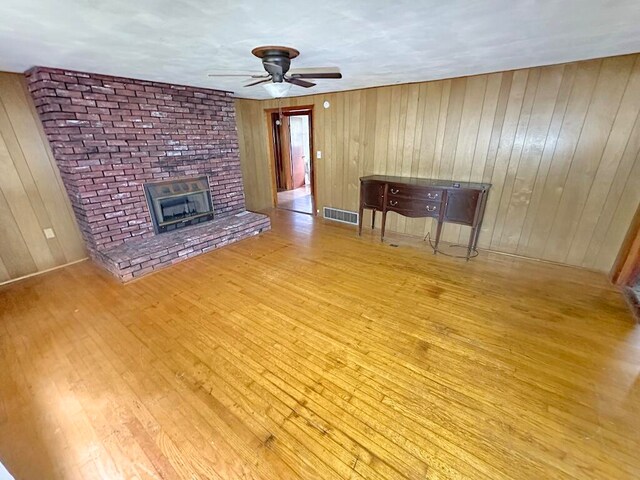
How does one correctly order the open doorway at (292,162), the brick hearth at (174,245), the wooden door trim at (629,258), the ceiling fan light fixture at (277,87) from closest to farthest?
the ceiling fan light fixture at (277,87) < the wooden door trim at (629,258) < the brick hearth at (174,245) < the open doorway at (292,162)

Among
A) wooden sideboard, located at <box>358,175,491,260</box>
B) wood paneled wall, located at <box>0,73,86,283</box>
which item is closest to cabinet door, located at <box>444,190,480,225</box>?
wooden sideboard, located at <box>358,175,491,260</box>

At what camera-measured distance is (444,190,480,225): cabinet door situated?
3125 millimetres

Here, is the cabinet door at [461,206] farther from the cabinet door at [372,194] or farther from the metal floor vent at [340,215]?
the metal floor vent at [340,215]

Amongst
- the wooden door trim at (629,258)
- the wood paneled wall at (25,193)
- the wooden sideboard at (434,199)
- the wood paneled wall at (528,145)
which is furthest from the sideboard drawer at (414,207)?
the wood paneled wall at (25,193)

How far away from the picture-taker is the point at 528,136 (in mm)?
3035

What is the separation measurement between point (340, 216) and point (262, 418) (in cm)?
362

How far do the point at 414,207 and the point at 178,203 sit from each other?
334cm

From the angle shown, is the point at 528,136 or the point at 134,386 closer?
the point at 134,386

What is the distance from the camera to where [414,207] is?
3523 millimetres

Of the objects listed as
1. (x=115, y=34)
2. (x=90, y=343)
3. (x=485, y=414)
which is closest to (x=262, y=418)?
(x=485, y=414)

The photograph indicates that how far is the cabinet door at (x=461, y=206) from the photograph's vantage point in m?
3.12

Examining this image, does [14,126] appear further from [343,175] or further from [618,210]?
[618,210]

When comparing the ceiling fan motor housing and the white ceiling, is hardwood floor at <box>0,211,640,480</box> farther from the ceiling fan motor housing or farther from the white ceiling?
the white ceiling

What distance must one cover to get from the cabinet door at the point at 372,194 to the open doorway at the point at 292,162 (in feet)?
6.14
